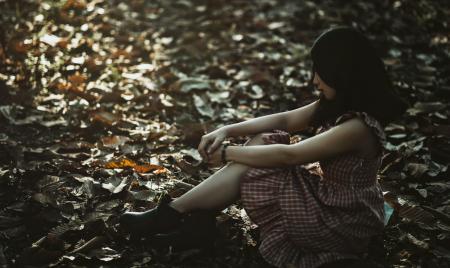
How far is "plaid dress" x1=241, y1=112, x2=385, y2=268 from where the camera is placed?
200 cm

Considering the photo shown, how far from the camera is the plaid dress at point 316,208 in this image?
6.56ft

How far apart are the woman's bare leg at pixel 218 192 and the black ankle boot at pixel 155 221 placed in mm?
34

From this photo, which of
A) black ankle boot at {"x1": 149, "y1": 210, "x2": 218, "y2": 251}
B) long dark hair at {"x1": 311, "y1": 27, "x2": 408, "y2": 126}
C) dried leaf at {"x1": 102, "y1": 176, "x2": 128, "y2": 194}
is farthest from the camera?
dried leaf at {"x1": 102, "y1": 176, "x2": 128, "y2": 194}

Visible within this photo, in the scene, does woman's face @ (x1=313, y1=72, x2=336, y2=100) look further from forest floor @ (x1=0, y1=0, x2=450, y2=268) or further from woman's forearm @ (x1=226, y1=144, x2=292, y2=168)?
forest floor @ (x1=0, y1=0, x2=450, y2=268)

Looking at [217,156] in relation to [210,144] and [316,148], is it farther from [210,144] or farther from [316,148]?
[316,148]

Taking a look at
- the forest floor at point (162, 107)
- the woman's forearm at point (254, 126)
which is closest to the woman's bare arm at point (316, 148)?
the woman's forearm at point (254, 126)

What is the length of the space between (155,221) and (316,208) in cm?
67

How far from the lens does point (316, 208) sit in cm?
200

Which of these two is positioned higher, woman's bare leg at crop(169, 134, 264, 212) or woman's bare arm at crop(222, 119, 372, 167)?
woman's bare arm at crop(222, 119, 372, 167)

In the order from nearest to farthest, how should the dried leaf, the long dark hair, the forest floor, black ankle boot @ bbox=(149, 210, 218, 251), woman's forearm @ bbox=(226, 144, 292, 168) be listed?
the long dark hair, woman's forearm @ bbox=(226, 144, 292, 168), black ankle boot @ bbox=(149, 210, 218, 251), the forest floor, the dried leaf

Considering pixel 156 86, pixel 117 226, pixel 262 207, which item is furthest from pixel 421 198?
pixel 156 86

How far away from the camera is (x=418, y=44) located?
15.2 feet

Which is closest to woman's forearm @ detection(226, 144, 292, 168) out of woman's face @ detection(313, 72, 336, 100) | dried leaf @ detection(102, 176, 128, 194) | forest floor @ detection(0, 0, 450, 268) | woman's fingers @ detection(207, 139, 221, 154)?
woman's fingers @ detection(207, 139, 221, 154)

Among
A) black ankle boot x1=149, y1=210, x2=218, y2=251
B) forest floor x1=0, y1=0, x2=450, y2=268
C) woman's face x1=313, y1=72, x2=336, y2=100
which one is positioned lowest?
forest floor x1=0, y1=0, x2=450, y2=268
